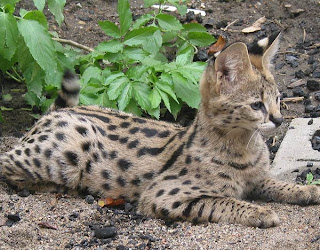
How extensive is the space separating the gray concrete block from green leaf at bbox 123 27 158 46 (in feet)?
5.75

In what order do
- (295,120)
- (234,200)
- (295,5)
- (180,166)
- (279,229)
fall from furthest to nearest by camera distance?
(295,5)
(295,120)
(180,166)
(234,200)
(279,229)

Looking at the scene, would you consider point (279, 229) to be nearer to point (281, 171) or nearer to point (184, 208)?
point (184, 208)

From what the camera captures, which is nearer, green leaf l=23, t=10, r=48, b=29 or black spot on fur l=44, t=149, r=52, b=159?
black spot on fur l=44, t=149, r=52, b=159

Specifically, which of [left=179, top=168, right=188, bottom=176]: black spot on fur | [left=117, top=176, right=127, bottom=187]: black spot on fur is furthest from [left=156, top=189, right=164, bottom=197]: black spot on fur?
[left=117, top=176, right=127, bottom=187]: black spot on fur

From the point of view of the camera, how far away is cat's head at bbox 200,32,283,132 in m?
5.38

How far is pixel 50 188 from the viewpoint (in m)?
6.12

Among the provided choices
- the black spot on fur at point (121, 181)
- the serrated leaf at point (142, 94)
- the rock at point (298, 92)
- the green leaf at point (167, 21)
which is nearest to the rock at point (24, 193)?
the black spot on fur at point (121, 181)

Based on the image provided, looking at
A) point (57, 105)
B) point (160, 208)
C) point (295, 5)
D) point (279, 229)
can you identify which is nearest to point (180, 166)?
point (160, 208)

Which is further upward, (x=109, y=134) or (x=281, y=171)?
(x=109, y=134)

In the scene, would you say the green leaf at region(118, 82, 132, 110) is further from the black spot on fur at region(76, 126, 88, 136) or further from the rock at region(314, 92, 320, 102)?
the rock at region(314, 92, 320, 102)

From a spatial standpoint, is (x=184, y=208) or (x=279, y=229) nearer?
(x=279, y=229)

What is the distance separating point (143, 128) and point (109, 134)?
309mm

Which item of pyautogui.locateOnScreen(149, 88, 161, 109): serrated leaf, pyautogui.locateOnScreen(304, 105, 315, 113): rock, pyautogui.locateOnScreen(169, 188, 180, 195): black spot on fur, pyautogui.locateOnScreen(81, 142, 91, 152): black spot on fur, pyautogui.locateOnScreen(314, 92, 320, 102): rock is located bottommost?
pyautogui.locateOnScreen(304, 105, 315, 113): rock

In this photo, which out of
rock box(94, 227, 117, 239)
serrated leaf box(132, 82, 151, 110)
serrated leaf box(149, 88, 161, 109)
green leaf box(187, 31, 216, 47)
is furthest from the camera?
green leaf box(187, 31, 216, 47)
